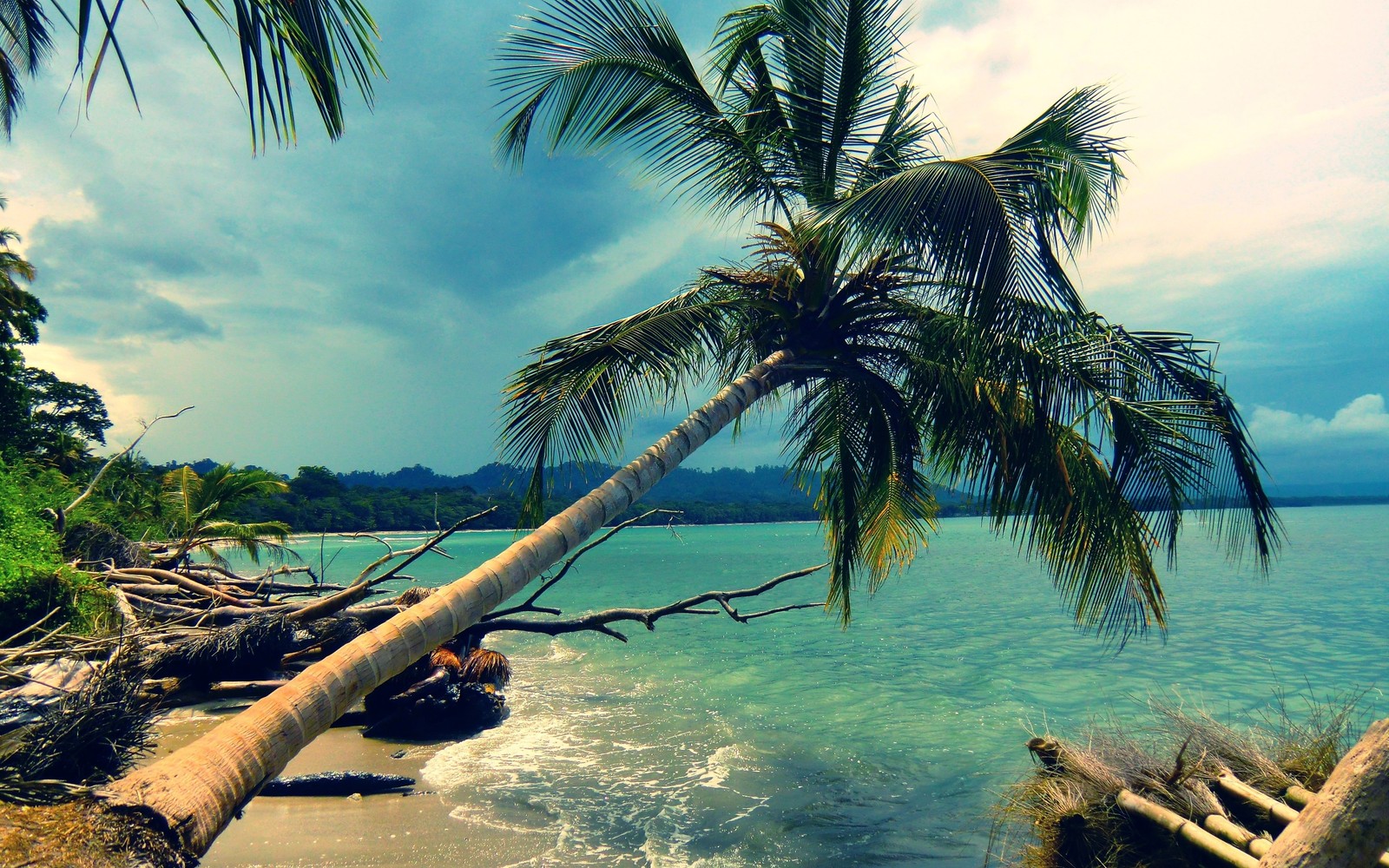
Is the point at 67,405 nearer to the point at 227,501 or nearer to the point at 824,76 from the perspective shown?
the point at 227,501

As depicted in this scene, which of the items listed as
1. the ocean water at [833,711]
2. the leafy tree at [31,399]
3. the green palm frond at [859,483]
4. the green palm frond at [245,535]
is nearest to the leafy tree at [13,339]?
the leafy tree at [31,399]

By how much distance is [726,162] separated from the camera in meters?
7.54

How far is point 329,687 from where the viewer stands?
3652 millimetres

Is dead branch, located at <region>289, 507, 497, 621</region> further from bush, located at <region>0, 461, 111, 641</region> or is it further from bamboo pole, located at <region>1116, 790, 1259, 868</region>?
bamboo pole, located at <region>1116, 790, 1259, 868</region>

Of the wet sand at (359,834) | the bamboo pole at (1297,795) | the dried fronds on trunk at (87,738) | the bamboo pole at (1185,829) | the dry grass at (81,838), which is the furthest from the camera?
the wet sand at (359,834)

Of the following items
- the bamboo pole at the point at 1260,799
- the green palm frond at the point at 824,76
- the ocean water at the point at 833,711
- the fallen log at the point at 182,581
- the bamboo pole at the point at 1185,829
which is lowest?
the ocean water at the point at 833,711

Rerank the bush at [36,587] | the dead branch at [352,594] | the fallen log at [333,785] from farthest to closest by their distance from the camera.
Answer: the fallen log at [333,785] < the bush at [36,587] < the dead branch at [352,594]

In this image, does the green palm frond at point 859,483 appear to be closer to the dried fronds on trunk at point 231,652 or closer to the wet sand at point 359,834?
the wet sand at point 359,834

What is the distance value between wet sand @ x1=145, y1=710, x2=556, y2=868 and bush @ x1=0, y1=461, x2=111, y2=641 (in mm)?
1695

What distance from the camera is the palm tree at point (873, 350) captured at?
→ 4715mm

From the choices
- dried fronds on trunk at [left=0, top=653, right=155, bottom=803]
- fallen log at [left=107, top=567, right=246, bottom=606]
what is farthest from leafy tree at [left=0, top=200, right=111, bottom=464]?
dried fronds on trunk at [left=0, top=653, right=155, bottom=803]

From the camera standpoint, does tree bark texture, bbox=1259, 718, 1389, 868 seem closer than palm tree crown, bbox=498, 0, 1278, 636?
Yes

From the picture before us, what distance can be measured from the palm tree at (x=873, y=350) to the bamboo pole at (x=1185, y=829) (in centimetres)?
134

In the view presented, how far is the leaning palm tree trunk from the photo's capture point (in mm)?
2867
